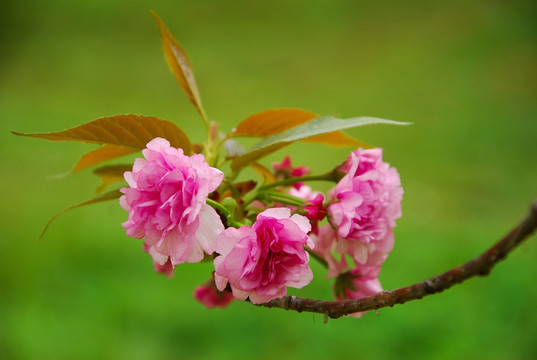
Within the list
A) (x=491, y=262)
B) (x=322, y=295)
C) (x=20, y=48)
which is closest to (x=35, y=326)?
(x=322, y=295)

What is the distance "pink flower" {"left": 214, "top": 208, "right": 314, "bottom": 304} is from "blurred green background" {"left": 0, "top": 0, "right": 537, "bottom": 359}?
0.08 meters

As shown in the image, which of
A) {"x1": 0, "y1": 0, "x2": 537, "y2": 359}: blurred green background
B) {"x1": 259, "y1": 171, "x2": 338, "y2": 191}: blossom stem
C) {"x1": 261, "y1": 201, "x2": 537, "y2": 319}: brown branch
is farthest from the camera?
{"x1": 0, "y1": 0, "x2": 537, "y2": 359}: blurred green background

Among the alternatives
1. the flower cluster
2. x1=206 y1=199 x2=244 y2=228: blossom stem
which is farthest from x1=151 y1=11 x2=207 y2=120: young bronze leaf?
x1=206 y1=199 x2=244 y2=228: blossom stem

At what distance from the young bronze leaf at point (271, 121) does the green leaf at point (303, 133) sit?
0.14ft

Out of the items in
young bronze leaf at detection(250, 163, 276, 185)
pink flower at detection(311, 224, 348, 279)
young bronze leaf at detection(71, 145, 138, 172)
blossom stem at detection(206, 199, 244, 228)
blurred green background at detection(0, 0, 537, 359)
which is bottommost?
blurred green background at detection(0, 0, 537, 359)

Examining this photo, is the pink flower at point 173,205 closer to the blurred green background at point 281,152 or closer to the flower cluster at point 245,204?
the flower cluster at point 245,204

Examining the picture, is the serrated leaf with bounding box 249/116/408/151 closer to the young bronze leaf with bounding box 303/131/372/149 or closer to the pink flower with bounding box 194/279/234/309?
the young bronze leaf with bounding box 303/131/372/149

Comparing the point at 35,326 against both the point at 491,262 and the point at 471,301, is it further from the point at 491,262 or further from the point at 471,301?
the point at 491,262

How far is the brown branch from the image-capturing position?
8.9 inches

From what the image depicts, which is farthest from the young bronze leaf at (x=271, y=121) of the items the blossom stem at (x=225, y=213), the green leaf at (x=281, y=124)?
the blossom stem at (x=225, y=213)

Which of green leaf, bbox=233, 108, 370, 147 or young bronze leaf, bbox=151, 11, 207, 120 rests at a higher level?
young bronze leaf, bbox=151, 11, 207, 120

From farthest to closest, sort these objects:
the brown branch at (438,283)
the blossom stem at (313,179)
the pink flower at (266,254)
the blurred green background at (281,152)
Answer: the blurred green background at (281,152) < the blossom stem at (313,179) < the pink flower at (266,254) < the brown branch at (438,283)

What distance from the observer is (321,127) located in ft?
1.34

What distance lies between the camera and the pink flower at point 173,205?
0.33 metres
